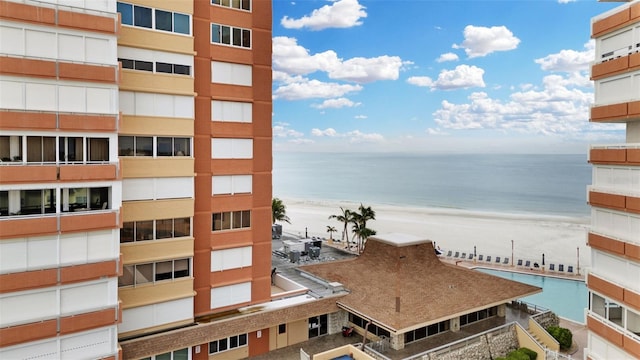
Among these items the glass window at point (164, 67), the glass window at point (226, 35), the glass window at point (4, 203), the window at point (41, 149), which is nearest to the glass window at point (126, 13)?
the glass window at point (164, 67)

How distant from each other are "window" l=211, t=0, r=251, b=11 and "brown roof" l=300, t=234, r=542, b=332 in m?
20.6

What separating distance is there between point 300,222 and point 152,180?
74341mm

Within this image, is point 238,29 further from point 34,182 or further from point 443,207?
point 443,207

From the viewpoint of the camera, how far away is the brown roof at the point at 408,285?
86.7ft

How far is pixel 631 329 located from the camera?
17703 millimetres

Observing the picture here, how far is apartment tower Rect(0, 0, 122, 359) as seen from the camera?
55.6 feet

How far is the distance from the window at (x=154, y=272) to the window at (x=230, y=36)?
1363 cm

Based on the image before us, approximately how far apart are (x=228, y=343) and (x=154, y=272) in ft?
22.0

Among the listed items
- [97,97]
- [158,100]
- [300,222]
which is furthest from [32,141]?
[300,222]

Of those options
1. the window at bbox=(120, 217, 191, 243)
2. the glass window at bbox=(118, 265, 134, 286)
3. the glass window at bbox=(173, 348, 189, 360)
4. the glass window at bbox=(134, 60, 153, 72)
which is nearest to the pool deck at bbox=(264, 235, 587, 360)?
the glass window at bbox=(173, 348, 189, 360)

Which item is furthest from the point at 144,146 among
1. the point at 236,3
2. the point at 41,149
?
the point at 236,3

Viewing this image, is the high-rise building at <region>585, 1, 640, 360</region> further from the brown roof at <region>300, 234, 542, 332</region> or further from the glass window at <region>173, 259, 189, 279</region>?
the glass window at <region>173, 259, 189, 279</region>

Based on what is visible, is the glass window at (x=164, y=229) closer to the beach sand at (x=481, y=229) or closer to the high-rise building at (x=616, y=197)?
the high-rise building at (x=616, y=197)

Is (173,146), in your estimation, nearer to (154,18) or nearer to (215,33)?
(154,18)
